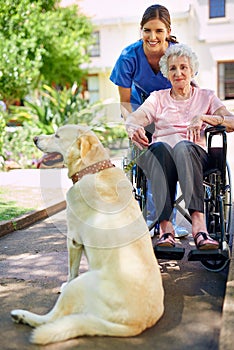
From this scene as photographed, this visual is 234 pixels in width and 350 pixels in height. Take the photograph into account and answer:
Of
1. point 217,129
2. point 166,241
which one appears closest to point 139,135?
point 217,129

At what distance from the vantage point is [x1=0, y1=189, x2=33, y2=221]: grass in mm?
5199

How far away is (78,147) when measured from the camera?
2.73 metres

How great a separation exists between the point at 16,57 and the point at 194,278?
876 centimetres

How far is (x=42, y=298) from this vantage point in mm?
2938

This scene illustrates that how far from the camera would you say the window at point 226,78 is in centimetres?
2097

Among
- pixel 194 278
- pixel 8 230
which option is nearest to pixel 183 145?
pixel 194 278

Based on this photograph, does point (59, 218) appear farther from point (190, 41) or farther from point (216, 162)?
point (190, 41)

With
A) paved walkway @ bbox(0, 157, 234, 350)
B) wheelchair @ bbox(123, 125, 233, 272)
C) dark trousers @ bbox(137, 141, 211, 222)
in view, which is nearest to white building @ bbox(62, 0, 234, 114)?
paved walkway @ bbox(0, 157, 234, 350)

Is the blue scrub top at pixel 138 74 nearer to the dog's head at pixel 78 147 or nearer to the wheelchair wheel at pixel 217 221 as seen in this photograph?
the wheelchair wheel at pixel 217 221

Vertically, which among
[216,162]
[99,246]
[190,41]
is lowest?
[99,246]

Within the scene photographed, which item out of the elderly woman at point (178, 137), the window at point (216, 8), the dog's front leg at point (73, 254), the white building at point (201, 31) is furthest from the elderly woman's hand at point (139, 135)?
the window at point (216, 8)

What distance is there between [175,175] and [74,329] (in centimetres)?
135

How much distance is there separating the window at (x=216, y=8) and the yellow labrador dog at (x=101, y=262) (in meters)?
19.9

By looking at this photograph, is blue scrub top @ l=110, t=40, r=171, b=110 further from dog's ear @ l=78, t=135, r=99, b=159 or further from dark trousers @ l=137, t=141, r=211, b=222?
dog's ear @ l=78, t=135, r=99, b=159
